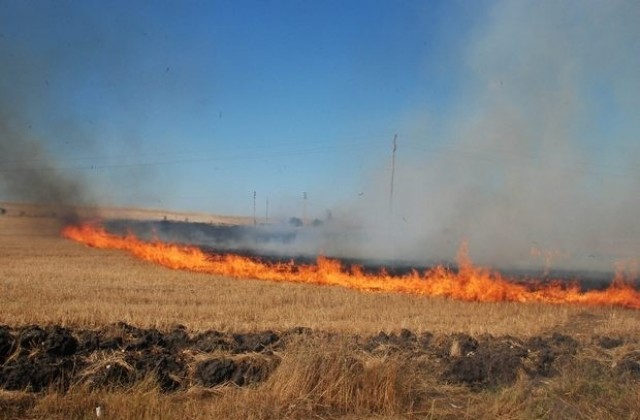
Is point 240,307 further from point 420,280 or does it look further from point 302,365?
point 302,365

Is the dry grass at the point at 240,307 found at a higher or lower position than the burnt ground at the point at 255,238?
lower

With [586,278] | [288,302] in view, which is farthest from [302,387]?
[586,278]

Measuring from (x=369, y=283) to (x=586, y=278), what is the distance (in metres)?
10.1

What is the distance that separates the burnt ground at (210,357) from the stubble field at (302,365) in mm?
23

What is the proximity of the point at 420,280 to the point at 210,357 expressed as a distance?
1460 cm

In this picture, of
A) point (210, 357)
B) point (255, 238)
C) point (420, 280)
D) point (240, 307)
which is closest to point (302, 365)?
point (210, 357)

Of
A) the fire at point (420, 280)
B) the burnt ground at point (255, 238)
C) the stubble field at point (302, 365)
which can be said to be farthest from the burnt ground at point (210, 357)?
the burnt ground at point (255, 238)

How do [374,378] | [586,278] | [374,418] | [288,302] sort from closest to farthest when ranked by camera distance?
[374,418], [374,378], [288,302], [586,278]

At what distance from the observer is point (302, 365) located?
21.8 ft

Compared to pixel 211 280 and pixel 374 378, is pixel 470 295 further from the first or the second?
pixel 374 378

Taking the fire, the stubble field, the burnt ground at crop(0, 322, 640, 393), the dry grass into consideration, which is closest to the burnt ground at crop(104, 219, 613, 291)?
the fire

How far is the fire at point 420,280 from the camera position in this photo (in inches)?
773

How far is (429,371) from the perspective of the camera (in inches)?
318

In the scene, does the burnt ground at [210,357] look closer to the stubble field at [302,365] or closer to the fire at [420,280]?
the stubble field at [302,365]
